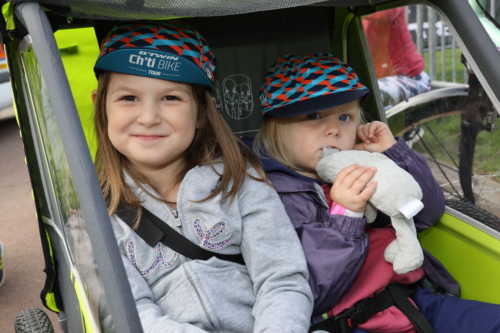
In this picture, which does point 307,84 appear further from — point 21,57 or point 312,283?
point 21,57

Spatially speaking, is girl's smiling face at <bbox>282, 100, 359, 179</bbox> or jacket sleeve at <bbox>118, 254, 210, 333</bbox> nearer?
jacket sleeve at <bbox>118, 254, 210, 333</bbox>

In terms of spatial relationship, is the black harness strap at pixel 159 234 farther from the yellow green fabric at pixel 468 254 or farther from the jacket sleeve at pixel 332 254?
the yellow green fabric at pixel 468 254

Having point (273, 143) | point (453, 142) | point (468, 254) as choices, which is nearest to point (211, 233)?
point (273, 143)

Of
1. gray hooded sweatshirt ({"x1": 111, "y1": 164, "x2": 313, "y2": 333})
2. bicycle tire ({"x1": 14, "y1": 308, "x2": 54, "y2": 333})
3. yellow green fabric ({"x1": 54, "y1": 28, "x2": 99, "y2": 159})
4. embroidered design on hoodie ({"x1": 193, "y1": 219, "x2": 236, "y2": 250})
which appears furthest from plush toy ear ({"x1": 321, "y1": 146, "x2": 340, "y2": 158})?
bicycle tire ({"x1": 14, "y1": 308, "x2": 54, "y2": 333})

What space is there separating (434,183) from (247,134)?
0.74m

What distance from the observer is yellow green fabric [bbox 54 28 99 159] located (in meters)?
1.83

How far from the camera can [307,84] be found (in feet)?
5.43

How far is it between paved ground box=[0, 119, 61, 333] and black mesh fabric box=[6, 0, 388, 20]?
1.70 metres

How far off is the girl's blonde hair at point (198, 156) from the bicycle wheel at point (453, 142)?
80 cm

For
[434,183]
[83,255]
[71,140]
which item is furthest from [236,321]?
[434,183]

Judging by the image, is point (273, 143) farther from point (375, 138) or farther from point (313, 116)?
point (375, 138)

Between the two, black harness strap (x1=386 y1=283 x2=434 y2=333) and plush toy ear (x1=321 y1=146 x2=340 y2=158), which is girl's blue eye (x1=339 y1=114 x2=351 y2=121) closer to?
plush toy ear (x1=321 y1=146 x2=340 y2=158)

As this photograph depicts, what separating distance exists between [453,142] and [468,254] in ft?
1.63

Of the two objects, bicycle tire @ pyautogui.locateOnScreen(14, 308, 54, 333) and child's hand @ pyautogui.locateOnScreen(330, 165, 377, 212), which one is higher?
child's hand @ pyautogui.locateOnScreen(330, 165, 377, 212)
